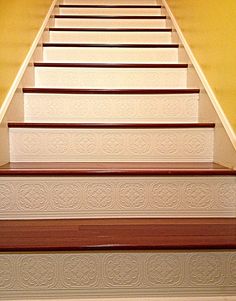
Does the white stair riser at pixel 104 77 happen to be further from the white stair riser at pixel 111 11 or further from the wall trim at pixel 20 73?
the white stair riser at pixel 111 11

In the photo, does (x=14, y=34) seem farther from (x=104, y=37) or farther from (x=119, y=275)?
(x=119, y=275)

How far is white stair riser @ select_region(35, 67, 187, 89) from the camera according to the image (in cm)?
218

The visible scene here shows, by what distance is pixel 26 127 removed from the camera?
1.62 meters

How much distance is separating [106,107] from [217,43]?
0.65 meters

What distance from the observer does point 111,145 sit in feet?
5.40

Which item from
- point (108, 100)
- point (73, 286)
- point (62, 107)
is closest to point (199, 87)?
point (108, 100)

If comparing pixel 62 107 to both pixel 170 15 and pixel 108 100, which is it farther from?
pixel 170 15

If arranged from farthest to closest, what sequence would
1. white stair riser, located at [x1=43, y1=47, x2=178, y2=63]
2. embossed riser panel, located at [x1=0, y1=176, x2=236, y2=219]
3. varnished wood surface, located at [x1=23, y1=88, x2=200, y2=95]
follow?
white stair riser, located at [x1=43, y1=47, x2=178, y2=63], varnished wood surface, located at [x1=23, y1=88, x2=200, y2=95], embossed riser panel, located at [x1=0, y1=176, x2=236, y2=219]

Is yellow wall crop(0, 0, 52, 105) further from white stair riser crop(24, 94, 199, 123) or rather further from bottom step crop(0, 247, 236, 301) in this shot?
bottom step crop(0, 247, 236, 301)

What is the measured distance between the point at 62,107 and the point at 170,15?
61.6 inches

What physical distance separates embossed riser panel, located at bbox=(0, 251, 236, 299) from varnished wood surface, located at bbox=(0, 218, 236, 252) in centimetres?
3

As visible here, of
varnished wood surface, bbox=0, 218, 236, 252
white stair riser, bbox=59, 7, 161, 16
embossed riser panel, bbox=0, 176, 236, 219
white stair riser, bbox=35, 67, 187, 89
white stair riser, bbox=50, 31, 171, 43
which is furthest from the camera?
white stair riser, bbox=59, 7, 161, 16

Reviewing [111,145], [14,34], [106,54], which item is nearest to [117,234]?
[111,145]

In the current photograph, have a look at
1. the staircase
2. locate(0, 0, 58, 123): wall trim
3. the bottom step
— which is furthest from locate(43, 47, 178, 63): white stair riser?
the bottom step
